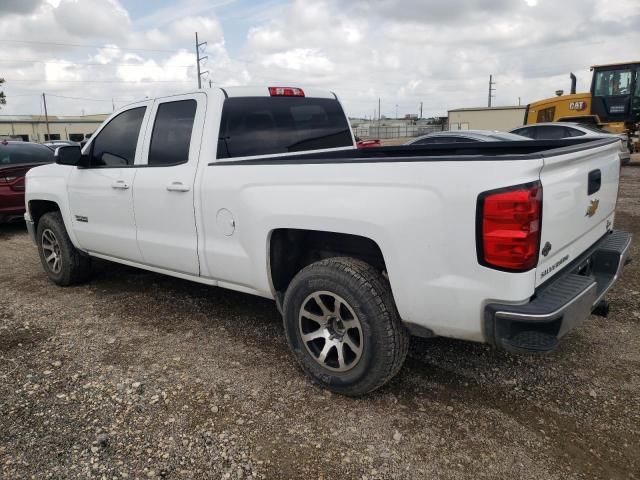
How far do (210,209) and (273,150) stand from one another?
79 centimetres

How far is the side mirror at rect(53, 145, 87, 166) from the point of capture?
14.9 ft

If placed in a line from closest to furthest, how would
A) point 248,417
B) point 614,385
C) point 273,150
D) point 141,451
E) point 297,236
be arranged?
point 141,451 < point 248,417 < point 614,385 < point 297,236 < point 273,150

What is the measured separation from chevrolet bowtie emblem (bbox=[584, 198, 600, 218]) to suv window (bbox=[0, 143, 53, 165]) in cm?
895

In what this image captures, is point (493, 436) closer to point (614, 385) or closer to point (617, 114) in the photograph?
point (614, 385)

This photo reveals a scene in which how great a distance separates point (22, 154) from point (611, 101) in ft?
55.1

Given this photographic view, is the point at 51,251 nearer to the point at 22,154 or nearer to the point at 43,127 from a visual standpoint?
the point at 22,154

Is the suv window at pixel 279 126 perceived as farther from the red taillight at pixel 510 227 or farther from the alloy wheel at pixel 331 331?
the red taillight at pixel 510 227

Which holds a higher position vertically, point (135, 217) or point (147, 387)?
point (135, 217)

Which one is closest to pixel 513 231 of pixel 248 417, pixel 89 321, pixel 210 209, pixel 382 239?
pixel 382 239

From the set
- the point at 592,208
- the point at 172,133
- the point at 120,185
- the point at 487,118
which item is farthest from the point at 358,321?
the point at 487,118

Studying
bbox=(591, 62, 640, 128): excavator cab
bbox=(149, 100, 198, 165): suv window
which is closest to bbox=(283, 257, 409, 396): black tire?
bbox=(149, 100, 198, 165): suv window

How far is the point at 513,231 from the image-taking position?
228 centimetres

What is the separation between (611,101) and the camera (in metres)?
16.5

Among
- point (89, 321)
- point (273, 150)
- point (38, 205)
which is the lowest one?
point (89, 321)
